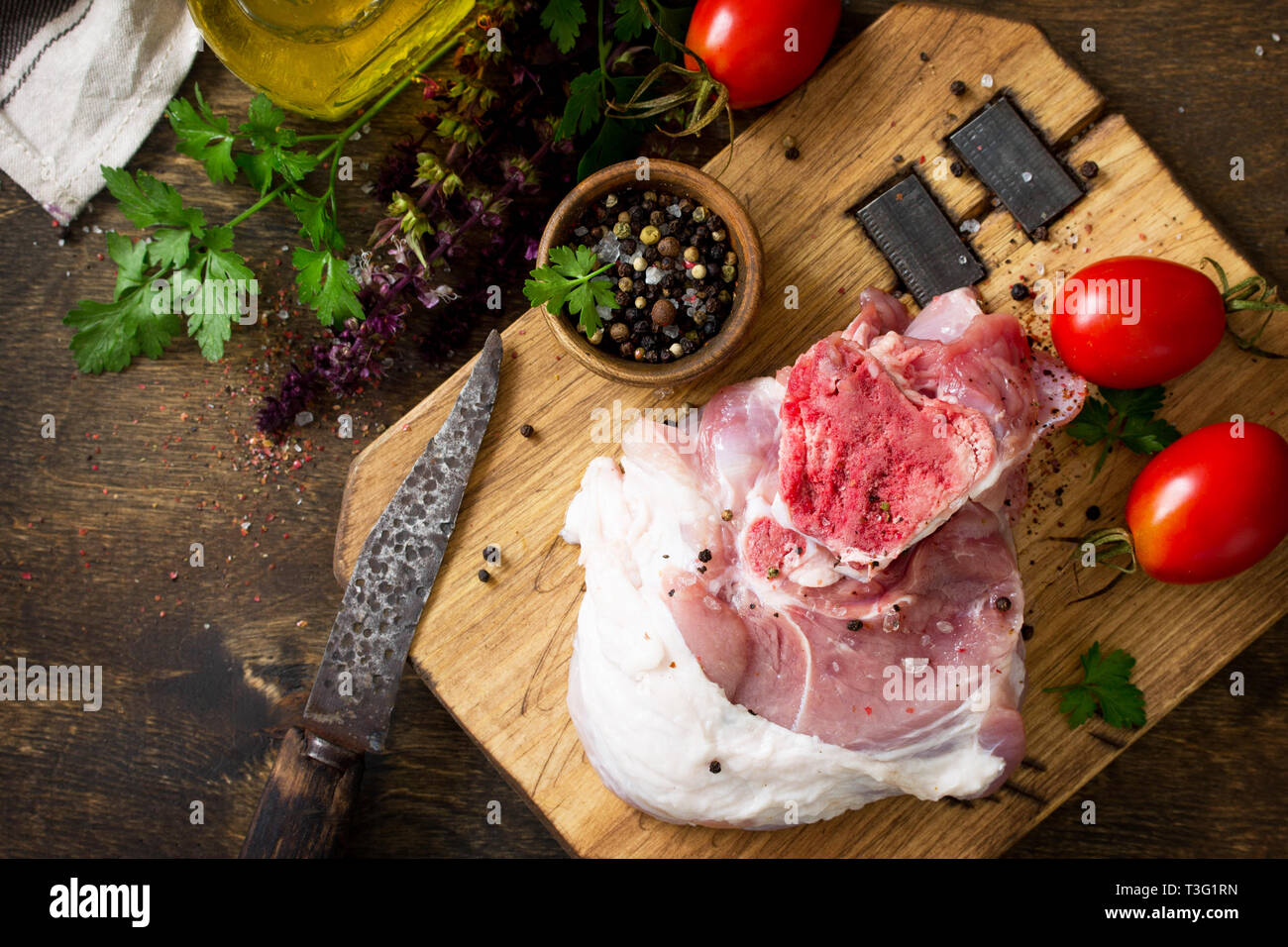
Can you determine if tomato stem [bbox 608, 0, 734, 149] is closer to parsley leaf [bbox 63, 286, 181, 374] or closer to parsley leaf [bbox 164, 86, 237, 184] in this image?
parsley leaf [bbox 164, 86, 237, 184]

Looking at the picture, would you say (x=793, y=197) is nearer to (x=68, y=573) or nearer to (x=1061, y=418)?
(x=1061, y=418)

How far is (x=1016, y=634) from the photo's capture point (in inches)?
90.0

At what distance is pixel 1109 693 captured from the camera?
2396mm

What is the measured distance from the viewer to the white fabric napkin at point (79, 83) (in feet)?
8.86

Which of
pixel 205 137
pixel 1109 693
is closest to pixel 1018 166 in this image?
pixel 1109 693

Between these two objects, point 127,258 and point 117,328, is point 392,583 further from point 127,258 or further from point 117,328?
point 127,258

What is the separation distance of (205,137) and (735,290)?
1.57 metres

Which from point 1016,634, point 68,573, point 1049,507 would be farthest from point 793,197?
point 68,573

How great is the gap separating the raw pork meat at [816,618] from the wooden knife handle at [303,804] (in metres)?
0.71

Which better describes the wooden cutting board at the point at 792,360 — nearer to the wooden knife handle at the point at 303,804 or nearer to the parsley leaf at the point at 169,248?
the wooden knife handle at the point at 303,804

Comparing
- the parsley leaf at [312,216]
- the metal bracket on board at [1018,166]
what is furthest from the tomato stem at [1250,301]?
the parsley leaf at [312,216]
